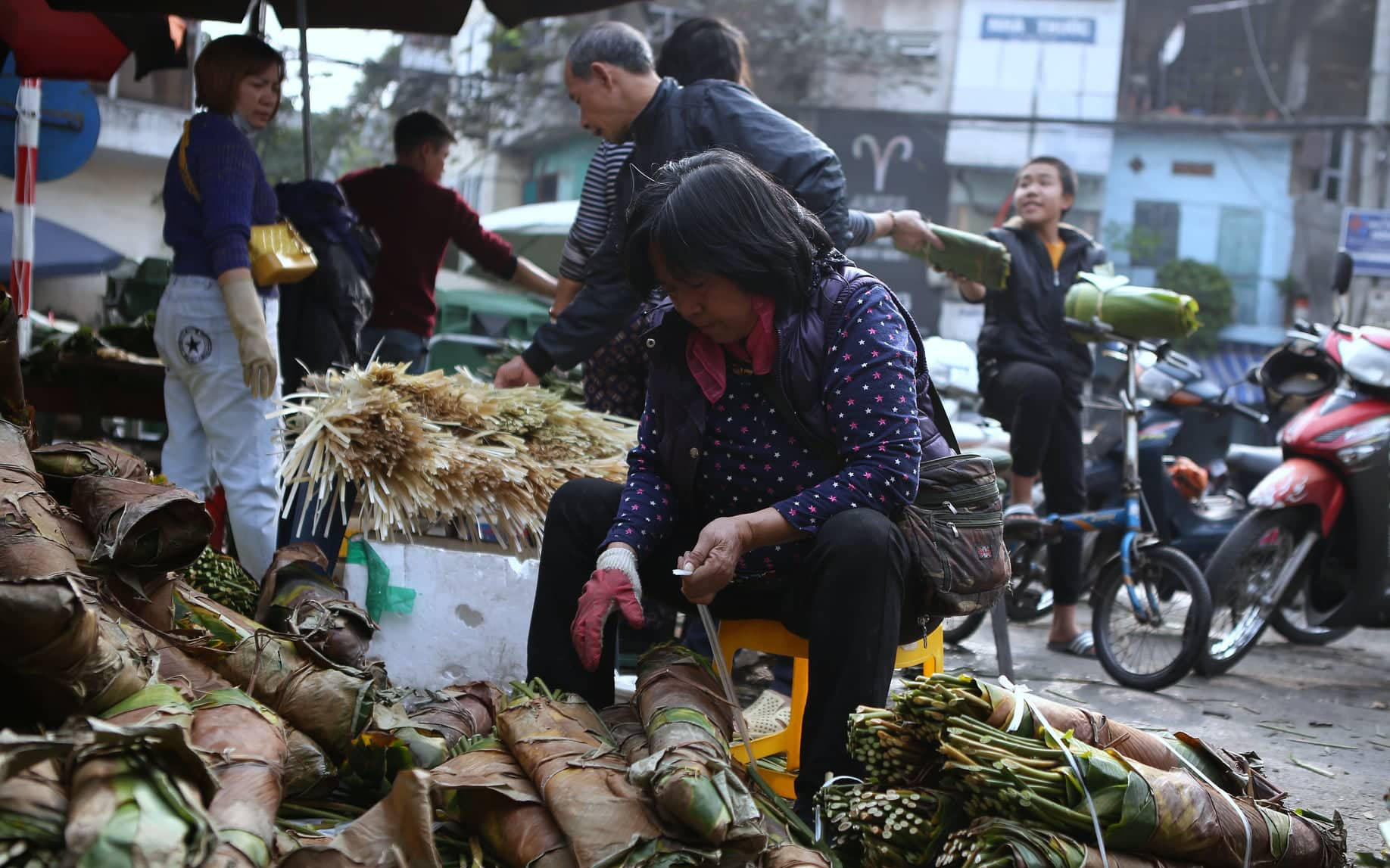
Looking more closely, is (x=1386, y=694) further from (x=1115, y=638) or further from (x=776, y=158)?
(x=776, y=158)

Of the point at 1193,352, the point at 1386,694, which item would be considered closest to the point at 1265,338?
the point at 1193,352

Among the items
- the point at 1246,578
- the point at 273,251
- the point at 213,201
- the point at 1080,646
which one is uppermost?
the point at 213,201

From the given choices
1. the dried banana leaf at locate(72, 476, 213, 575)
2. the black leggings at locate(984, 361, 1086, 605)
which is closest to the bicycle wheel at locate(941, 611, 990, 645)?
the black leggings at locate(984, 361, 1086, 605)

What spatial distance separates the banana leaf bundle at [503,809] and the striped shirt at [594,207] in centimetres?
210

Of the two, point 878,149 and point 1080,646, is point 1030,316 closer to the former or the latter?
point 1080,646

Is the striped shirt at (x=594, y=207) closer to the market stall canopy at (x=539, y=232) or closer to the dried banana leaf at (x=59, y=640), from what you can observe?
the dried banana leaf at (x=59, y=640)

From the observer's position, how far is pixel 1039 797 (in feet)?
6.17

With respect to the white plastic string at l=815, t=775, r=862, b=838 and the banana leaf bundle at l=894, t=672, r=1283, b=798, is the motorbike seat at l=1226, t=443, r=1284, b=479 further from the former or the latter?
the white plastic string at l=815, t=775, r=862, b=838

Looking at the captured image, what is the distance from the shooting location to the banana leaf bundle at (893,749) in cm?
207

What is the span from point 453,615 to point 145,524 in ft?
3.55

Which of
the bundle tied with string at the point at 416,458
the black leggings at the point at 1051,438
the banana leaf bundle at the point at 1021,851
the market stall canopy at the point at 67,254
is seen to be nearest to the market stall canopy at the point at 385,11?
the bundle tied with string at the point at 416,458

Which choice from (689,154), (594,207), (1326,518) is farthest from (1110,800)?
(1326,518)

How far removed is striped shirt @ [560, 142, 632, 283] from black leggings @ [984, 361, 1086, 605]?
1829 millimetres

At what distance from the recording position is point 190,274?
3.71m
